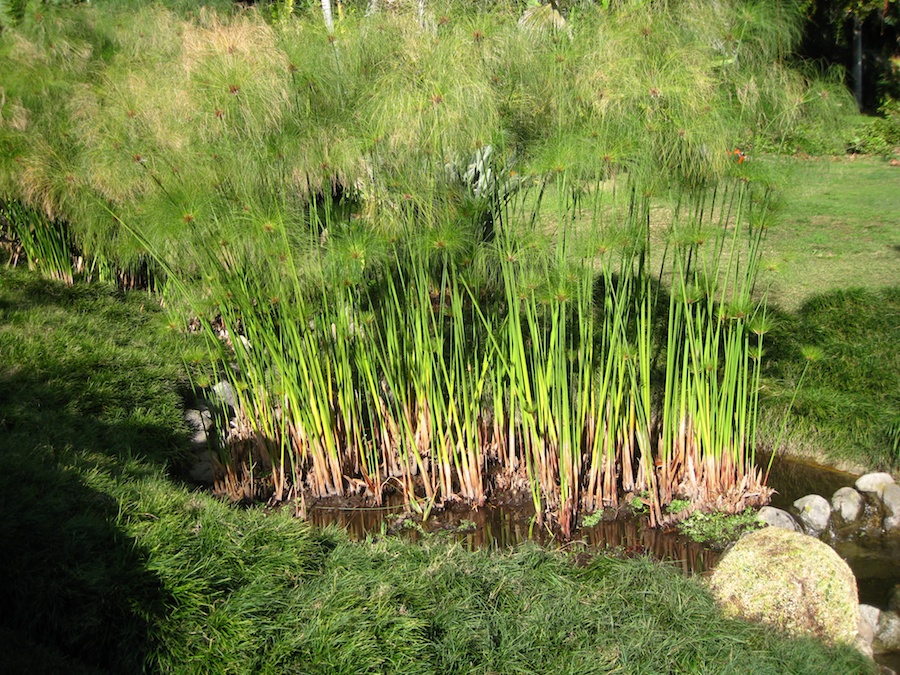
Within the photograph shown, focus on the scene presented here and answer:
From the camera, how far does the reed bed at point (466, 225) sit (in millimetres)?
4008

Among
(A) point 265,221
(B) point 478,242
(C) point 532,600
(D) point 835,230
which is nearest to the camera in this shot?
(C) point 532,600

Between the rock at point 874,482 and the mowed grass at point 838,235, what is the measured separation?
164cm

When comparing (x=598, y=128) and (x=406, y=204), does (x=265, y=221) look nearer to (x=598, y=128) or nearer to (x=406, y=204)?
(x=406, y=204)

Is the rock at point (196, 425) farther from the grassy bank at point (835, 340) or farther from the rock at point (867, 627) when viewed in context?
the rock at point (867, 627)

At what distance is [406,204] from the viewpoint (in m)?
4.27

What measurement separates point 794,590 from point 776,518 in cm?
91

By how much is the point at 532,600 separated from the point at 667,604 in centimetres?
59

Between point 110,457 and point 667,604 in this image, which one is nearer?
point 667,604

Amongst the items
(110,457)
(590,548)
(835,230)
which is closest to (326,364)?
(110,457)

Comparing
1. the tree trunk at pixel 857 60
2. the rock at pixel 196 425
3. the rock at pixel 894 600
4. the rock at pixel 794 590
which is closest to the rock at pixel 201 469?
the rock at pixel 196 425

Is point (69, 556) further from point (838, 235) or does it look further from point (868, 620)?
point (838, 235)

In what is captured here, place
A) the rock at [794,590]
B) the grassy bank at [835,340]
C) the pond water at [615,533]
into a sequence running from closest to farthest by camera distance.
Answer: the rock at [794,590]
the pond water at [615,533]
the grassy bank at [835,340]

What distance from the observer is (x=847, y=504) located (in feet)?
15.5

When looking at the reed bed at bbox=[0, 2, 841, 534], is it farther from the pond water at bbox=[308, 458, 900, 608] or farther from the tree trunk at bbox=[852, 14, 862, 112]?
the tree trunk at bbox=[852, 14, 862, 112]
